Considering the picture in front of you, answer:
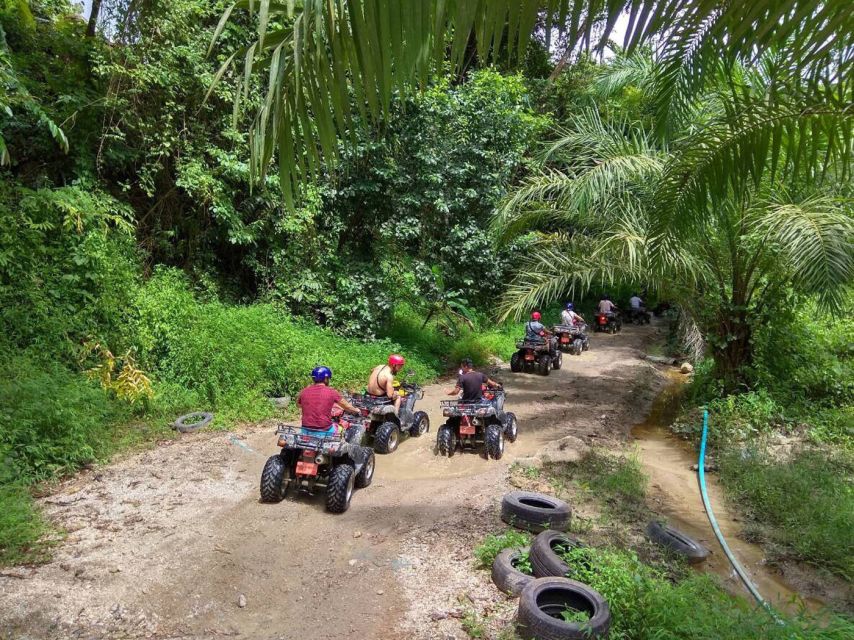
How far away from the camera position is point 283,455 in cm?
532

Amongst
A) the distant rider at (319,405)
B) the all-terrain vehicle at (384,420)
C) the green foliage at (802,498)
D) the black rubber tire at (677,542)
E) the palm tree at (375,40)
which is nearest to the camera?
the palm tree at (375,40)

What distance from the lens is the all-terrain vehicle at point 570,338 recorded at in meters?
14.2

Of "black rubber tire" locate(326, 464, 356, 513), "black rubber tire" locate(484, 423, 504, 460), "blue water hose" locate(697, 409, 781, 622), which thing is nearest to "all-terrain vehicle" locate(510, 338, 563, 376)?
A: "blue water hose" locate(697, 409, 781, 622)

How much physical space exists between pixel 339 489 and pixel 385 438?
71.7 inches

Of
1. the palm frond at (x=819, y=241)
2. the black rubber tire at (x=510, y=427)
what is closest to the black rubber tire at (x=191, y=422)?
the black rubber tire at (x=510, y=427)

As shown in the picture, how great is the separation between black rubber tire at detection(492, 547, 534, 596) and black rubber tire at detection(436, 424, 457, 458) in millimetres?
2675

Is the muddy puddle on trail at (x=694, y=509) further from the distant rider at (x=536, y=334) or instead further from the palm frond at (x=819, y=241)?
the distant rider at (x=536, y=334)

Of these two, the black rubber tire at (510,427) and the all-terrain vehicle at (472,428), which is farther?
the black rubber tire at (510,427)

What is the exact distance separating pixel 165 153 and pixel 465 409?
634 cm

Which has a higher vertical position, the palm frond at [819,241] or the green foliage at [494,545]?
the palm frond at [819,241]

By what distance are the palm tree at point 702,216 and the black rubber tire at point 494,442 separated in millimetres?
2881

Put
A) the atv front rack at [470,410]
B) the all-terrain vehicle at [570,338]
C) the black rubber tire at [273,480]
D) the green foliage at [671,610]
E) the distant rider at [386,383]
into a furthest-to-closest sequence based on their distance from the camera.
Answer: the all-terrain vehicle at [570,338] → the distant rider at [386,383] → the atv front rack at [470,410] → the black rubber tire at [273,480] → the green foliage at [671,610]

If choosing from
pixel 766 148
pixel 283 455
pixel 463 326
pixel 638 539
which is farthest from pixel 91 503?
pixel 463 326

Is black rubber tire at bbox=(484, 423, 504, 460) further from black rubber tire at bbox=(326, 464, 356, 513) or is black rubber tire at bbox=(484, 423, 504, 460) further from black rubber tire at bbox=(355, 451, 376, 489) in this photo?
black rubber tire at bbox=(326, 464, 356, 513)
